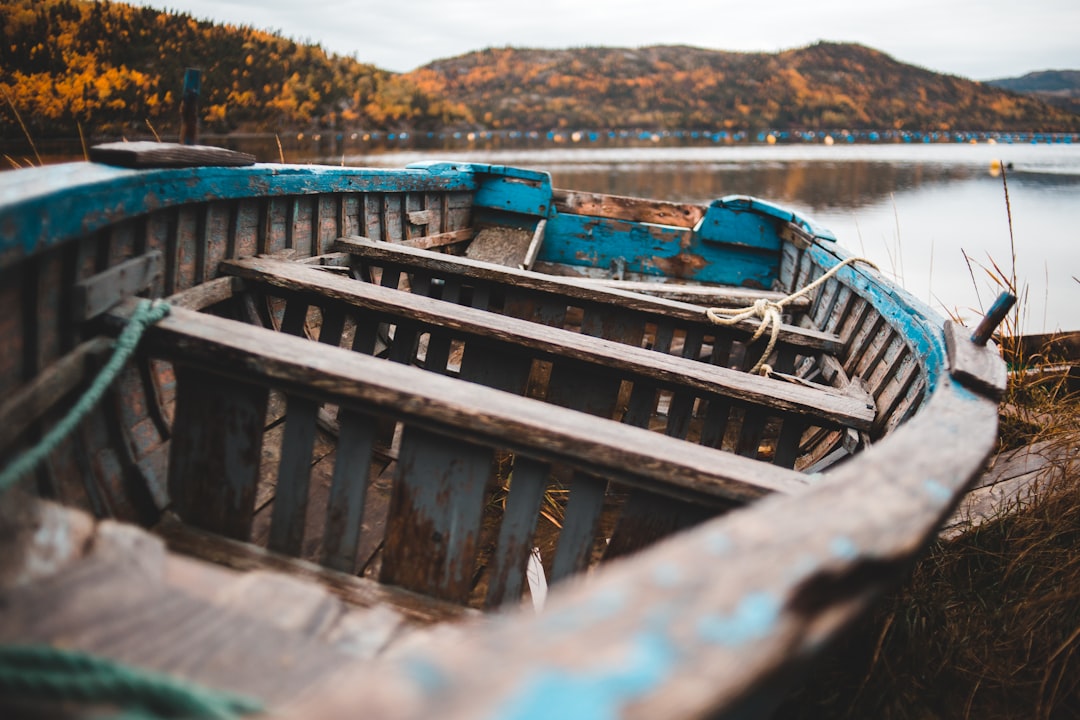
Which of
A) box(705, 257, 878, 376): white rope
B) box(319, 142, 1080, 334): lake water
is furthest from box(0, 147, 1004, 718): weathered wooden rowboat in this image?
box(319, 142, 1080, 334): lake water

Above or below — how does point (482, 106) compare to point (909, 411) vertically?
above

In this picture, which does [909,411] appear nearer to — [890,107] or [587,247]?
[587,247]

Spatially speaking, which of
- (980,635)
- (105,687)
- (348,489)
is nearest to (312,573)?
(348,489)

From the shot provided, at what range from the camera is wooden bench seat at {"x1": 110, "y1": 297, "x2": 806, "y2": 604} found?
1321 millimetres

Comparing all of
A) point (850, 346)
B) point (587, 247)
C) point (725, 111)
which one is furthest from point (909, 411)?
point (725, 111)

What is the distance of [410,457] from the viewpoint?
4.88ft

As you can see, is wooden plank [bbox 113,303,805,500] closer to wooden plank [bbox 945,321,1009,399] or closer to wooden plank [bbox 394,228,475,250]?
wooden plank [bbox 945,321,1009,399]

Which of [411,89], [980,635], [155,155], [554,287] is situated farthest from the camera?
[411,89]

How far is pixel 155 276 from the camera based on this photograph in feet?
6.39

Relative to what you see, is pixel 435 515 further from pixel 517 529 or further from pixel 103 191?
pixel 103 191

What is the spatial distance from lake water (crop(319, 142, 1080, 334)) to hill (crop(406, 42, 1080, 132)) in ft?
78.2

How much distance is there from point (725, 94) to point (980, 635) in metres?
65.9

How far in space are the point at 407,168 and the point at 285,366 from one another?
3.32 metres

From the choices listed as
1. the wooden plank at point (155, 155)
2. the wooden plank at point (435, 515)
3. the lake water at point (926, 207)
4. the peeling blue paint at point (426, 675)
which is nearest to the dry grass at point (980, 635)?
the wooden plank at point (435, 515)
